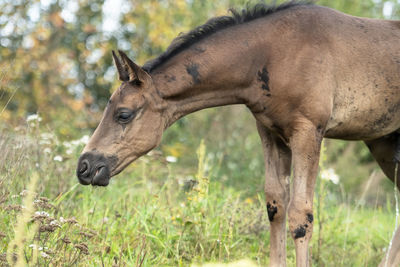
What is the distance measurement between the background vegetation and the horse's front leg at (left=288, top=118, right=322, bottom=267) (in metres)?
0.66

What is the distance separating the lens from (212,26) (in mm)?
3975

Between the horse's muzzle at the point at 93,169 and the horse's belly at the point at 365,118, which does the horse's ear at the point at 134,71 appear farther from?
the horse's belly at the point at 365,118

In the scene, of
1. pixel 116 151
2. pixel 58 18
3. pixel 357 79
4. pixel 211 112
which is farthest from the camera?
pixel 58 18

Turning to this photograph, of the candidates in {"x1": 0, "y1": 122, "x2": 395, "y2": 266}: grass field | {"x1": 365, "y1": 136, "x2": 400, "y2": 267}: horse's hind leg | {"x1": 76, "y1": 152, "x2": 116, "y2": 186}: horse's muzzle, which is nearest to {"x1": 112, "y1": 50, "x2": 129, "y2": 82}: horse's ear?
{"x1": 76, "y1": 152, "x2": 116, "y2": 186}: horse's muzzle

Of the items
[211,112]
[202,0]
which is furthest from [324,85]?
[202,0]

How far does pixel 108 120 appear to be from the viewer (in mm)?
3721

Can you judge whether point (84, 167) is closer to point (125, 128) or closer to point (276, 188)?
point (125, 128)

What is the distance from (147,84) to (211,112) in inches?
215

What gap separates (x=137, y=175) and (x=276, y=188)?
124 inches

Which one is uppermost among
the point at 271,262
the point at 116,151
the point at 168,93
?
the point at 168,93

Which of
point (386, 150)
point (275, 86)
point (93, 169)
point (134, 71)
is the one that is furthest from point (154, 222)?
point (386, 150)

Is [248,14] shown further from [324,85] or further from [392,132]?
[392,132]

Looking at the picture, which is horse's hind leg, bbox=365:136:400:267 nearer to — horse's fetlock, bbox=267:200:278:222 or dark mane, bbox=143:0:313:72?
horse's fetlock, bbox=267:200:278:222

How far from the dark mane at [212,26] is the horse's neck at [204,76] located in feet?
0.19
